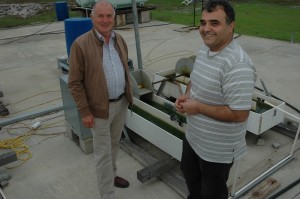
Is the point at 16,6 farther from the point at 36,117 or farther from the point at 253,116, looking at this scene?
the point at 253,116

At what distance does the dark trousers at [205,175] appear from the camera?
1.93m

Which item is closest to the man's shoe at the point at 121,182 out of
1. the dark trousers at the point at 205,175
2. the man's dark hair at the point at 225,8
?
the dark trousers at the point at 205,175

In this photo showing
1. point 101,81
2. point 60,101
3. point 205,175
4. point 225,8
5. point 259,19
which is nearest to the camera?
point 225,8

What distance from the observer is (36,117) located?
171 inches

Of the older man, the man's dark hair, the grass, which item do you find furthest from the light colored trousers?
the grass

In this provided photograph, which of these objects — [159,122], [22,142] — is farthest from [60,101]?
[159,122]

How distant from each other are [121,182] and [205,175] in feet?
3.79

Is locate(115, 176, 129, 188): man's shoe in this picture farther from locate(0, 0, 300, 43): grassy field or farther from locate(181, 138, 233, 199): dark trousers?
locate(0, 0, 300, 43): grassy field

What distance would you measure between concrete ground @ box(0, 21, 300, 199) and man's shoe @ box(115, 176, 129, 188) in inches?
1.9

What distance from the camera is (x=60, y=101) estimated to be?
4887 millimetres

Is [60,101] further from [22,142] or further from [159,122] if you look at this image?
[159,122]

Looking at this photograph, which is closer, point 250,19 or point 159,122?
point 159,122

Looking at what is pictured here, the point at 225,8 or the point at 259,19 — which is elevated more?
the point at 225,8

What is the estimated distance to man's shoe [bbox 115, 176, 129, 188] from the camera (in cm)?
291
